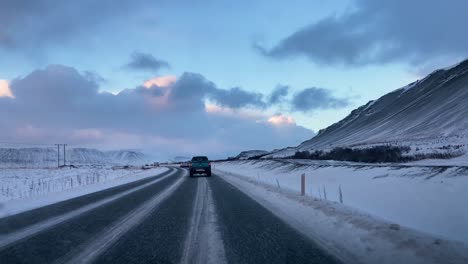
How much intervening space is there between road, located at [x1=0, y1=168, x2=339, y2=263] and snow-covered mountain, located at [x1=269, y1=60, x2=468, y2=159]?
65606mm

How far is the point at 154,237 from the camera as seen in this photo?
8.72 metres

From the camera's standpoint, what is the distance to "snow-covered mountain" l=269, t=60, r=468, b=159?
304 ft

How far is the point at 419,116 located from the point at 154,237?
13040cm

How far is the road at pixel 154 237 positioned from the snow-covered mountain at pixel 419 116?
65.6m

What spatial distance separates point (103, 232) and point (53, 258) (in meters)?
2.46

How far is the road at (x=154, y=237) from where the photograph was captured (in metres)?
6.93

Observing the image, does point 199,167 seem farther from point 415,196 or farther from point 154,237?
point 154,237

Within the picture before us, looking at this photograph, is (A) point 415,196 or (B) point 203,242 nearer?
(B) point 203,242

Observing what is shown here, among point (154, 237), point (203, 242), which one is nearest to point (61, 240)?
point (154, 237)

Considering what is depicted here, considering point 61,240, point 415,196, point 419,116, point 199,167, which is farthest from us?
point 419,116

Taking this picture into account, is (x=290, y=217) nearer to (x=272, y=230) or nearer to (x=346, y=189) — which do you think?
(x=272, y=230)

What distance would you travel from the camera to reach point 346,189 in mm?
20688

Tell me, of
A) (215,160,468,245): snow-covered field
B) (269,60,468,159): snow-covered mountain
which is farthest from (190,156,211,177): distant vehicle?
(269,60,468,159): snow-covered mountain

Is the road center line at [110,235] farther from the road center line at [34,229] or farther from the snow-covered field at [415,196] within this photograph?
the snow-covered field at [415,196]
